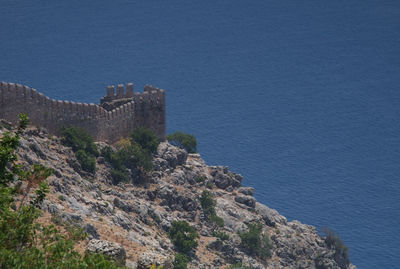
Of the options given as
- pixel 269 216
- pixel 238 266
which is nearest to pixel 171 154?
pixel 269 216

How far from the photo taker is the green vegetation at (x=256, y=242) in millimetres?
78375

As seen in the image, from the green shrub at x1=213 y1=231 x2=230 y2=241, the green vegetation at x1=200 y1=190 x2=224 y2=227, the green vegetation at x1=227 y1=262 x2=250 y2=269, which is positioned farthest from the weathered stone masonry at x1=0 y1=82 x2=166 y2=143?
the green vegetation at x1=227 y1=262 x2=250 y2=269

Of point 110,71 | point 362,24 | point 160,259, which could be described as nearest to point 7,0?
point 110,71

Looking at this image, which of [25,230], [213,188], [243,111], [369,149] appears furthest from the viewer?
[243,111]

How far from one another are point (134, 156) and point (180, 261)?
1187 centimetres

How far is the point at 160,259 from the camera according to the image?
1750 inches

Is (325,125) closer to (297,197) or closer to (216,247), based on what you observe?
A: (297,197)

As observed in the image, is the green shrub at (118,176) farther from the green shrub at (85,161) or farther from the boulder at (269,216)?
the boulder at (269,216)

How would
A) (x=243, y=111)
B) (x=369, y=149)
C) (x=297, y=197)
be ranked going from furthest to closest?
(x=243, y=111) → (x=369, y=149) → (x=297, y=197)

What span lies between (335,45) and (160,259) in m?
149

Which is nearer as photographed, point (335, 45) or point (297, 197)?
point (297, 197)

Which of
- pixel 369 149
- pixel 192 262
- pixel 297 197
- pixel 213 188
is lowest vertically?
pixel 192 262

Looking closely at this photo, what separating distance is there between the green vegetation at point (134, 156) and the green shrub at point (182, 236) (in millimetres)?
5791

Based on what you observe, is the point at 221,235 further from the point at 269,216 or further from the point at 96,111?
the point at 96,111
